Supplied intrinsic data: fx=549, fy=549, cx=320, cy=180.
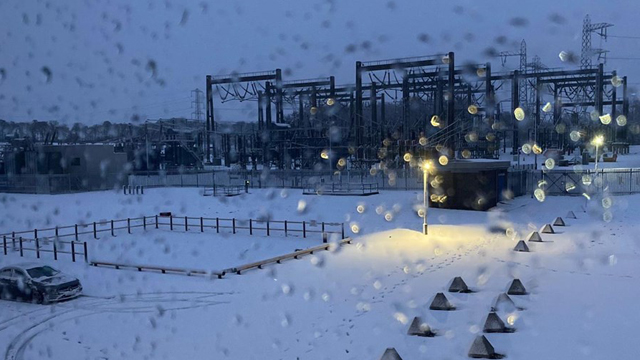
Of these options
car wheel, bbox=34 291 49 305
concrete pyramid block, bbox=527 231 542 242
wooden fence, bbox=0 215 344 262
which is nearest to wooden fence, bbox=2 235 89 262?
wooden fence, bbox=0 215 344 262

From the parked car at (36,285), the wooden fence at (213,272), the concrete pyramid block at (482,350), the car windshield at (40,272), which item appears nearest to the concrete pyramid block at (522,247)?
the wooden fence at (213,272)

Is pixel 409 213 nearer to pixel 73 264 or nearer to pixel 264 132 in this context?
pixel 73 264

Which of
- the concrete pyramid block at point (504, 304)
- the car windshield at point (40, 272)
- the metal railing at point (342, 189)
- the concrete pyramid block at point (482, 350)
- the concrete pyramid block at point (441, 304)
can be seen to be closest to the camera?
the concrete pyramid block at point (482, 350)

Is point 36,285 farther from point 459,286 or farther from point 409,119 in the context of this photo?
point 409,119

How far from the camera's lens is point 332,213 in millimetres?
26172

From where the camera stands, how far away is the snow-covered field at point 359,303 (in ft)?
26.1

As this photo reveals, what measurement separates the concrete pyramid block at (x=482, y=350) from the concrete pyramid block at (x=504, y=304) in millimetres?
2207

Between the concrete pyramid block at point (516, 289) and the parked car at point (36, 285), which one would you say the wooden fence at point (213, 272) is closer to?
the parked car at point (36, 285)

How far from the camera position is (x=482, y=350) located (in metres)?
7.16

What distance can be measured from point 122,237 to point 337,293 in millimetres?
12459

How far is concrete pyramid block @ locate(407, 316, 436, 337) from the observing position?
8.21m

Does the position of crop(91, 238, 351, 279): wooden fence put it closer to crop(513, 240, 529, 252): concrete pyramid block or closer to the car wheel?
the car wheel

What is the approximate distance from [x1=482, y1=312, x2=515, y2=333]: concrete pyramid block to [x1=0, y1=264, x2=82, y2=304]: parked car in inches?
344

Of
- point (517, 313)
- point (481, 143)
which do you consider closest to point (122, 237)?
point (517, 313)
